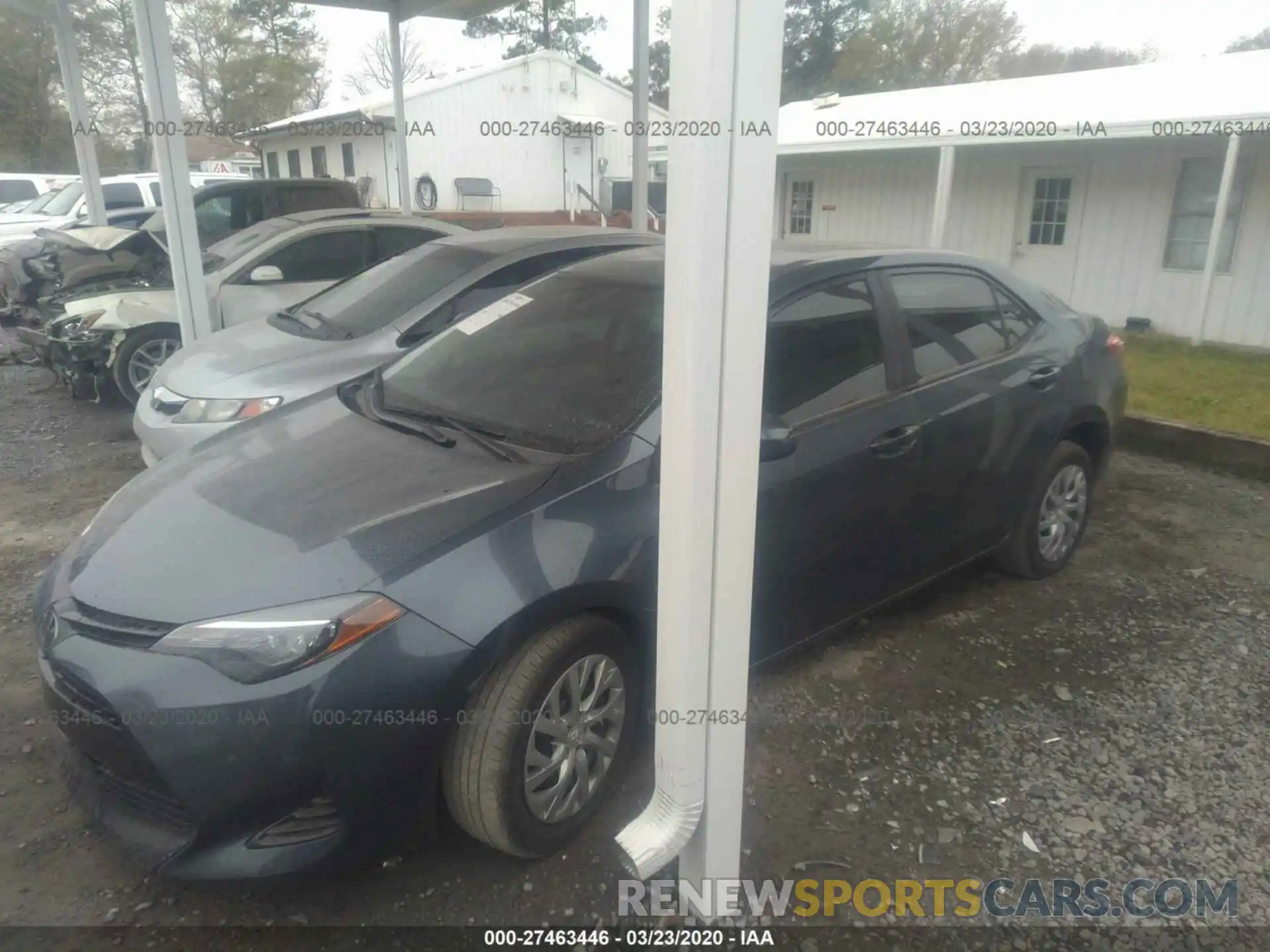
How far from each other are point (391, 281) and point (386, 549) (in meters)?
3.65

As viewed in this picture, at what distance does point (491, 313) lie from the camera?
342 cm

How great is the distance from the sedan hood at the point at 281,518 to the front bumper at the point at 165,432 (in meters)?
1.65

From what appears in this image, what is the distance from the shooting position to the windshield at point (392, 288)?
5.14m

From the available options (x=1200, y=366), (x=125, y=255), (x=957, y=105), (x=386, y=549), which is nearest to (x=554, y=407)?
(x=386, y=549)

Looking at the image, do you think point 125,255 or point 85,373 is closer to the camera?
point 85,373

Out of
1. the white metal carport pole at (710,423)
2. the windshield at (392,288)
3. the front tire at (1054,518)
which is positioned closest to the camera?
the white metal carport pole at (710,423)

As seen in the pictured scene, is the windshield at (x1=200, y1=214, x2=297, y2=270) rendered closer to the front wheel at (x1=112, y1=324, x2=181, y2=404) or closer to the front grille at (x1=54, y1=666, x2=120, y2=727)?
the front wheel at (x1=112, y1=324, x2=181, y2=404)

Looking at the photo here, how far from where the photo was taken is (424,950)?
218 centimetres

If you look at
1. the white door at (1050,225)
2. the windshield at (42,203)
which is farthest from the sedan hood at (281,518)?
the windshield at (42,203)

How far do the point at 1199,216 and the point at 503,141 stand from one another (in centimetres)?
1851

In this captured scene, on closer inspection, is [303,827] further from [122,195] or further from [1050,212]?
[122,195]

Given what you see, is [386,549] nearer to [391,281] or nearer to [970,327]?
[970,327]

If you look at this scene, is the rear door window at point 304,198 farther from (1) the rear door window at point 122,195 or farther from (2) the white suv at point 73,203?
(1) the rear door window at point 122,195

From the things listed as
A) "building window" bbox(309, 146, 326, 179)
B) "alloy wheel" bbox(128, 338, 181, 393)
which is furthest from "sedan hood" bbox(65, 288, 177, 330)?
"building window" bbox(309, 146, 326, 179)
